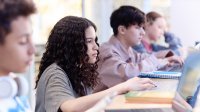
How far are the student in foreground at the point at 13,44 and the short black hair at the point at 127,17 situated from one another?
1.53 meters

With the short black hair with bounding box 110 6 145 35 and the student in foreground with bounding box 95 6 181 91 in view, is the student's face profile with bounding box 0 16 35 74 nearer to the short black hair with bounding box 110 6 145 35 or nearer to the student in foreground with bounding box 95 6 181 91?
the student in foreground with bounding box 95 6 181 91

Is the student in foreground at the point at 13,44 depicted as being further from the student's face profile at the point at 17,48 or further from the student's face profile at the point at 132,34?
the student's face profile at the point at 132,34

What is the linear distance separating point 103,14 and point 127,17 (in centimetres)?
111

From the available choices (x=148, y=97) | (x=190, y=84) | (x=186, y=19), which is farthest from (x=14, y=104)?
(x=186, y=19)

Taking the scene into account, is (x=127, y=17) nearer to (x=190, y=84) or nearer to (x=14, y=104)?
(x=190, y=84)

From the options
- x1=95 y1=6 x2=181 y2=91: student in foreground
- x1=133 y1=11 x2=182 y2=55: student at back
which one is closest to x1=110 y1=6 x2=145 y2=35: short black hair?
x1=95 y1=6 x2=181 y2=91: student in foreground

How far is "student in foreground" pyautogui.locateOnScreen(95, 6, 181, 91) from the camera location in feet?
6.34

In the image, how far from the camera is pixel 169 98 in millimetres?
1532

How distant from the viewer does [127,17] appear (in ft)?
7.18

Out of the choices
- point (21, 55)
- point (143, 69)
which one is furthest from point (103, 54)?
point (21, 55)

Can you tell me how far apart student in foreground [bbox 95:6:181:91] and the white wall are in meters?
1.65

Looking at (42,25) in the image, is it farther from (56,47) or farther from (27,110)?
(27,110)

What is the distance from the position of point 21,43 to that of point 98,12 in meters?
2.64

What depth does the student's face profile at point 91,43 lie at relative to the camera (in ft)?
4.76
